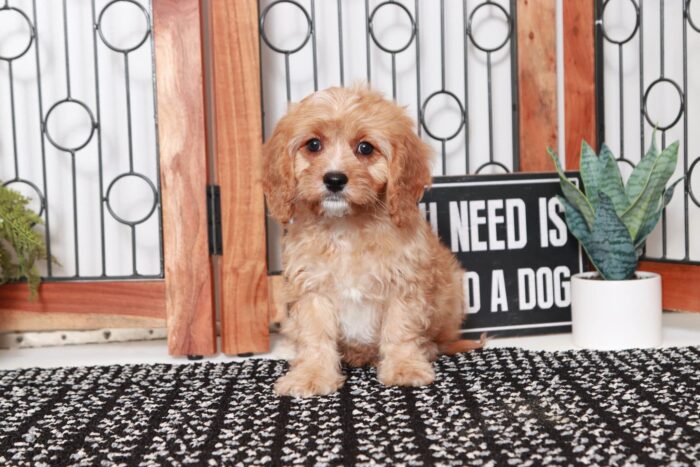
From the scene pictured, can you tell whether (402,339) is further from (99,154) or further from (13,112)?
(13,112)

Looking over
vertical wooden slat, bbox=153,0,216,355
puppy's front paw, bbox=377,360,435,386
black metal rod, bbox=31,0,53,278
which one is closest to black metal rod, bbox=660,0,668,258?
puppy's front paw, bbox=377,360,435,386

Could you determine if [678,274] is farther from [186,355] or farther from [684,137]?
[186,355]

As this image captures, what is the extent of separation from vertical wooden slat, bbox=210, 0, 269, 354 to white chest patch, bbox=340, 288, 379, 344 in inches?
19.6

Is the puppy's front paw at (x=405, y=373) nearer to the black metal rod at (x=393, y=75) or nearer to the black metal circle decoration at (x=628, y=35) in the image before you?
the black metal rod at (x=393, y=75)

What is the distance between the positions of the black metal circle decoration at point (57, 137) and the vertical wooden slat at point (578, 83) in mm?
1764

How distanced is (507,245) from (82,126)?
→ 1.62m

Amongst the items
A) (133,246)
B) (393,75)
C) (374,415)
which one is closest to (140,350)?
(133,246)

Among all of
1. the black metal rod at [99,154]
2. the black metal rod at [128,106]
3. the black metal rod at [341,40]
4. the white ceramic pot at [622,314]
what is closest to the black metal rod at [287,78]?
the black metal rod at [341,40]

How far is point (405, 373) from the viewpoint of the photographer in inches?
83.5

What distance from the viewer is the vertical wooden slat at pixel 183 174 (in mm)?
2529

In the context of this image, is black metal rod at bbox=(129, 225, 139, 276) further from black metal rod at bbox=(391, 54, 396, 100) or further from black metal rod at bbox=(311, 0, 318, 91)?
black metal rod at bbox=(391, 54, 396, 100)

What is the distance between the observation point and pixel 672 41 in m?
2.95

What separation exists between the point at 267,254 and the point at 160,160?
484 mm

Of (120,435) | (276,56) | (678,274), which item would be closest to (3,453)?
(120,435)
